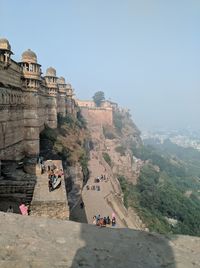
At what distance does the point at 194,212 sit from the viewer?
147ft

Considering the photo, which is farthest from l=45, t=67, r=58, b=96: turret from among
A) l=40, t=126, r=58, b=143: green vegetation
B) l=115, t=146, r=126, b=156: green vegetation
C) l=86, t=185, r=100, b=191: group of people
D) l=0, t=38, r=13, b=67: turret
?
l=115, t=146, r=126, b=156: green vegetation

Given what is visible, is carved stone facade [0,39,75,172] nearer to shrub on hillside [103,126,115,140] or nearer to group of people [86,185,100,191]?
group of people [86,185,100,191]

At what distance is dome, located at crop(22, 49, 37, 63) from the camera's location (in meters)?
19.8

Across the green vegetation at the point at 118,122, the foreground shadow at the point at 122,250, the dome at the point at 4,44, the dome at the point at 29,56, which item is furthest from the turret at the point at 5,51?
the green vegetation at the point at 118,122

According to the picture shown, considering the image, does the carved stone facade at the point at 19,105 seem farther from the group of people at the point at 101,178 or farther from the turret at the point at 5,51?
the group of people at the point at 101,178

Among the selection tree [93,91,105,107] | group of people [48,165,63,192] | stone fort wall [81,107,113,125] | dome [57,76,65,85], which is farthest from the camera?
tree [93,91,105,107]

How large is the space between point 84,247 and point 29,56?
56.7ft

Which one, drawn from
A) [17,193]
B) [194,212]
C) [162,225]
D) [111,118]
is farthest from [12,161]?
[111,118]

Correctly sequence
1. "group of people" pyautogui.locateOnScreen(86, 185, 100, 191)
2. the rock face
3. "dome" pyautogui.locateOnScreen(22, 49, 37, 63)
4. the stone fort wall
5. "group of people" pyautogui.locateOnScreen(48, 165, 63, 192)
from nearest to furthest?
the rock face, "group of people" pyautogui.locateOnScreen(48, 165, 63, 192), "dome" pyautogui.locateOnScreen(22, 49, 37, 63), "group of people" pyautogui.locateOnScreen(86, 185, 100, 191), the stone fort wall

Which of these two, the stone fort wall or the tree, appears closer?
the stone fort wall

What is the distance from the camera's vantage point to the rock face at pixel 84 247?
4047 mm

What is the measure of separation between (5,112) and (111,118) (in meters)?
59.9

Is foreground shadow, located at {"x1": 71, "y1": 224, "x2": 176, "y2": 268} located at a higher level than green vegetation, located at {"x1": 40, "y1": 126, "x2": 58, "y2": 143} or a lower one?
lower

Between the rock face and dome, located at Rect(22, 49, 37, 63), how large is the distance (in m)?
16.1
